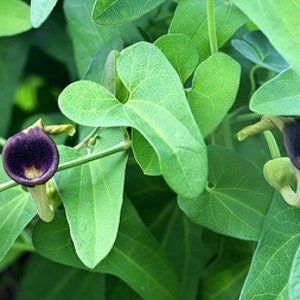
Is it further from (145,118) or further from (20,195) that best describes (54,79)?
→ (145,118)

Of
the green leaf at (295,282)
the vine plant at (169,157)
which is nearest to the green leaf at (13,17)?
the vine plant at (169,157)

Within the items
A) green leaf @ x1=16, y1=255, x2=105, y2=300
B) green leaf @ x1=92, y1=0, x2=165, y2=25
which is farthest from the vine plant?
green leaf @ x1=16, y1=255, x2=105, y2=300

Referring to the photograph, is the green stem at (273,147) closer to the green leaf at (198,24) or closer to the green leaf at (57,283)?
the green leaf at (198,24)

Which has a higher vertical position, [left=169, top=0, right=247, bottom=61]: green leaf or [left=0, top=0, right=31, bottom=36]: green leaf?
[left=169, top=0, right=247, bottom=61]: green leaf

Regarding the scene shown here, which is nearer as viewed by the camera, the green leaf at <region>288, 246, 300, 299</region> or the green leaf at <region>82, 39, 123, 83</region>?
the green leaf at <region>288, 246, 300, 299</region>

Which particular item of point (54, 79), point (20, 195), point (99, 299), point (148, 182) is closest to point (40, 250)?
point (20, 195)

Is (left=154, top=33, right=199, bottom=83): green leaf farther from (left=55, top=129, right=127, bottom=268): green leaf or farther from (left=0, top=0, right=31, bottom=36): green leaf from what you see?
(left=0, top=0, right=31, bottom=36): green leaf
